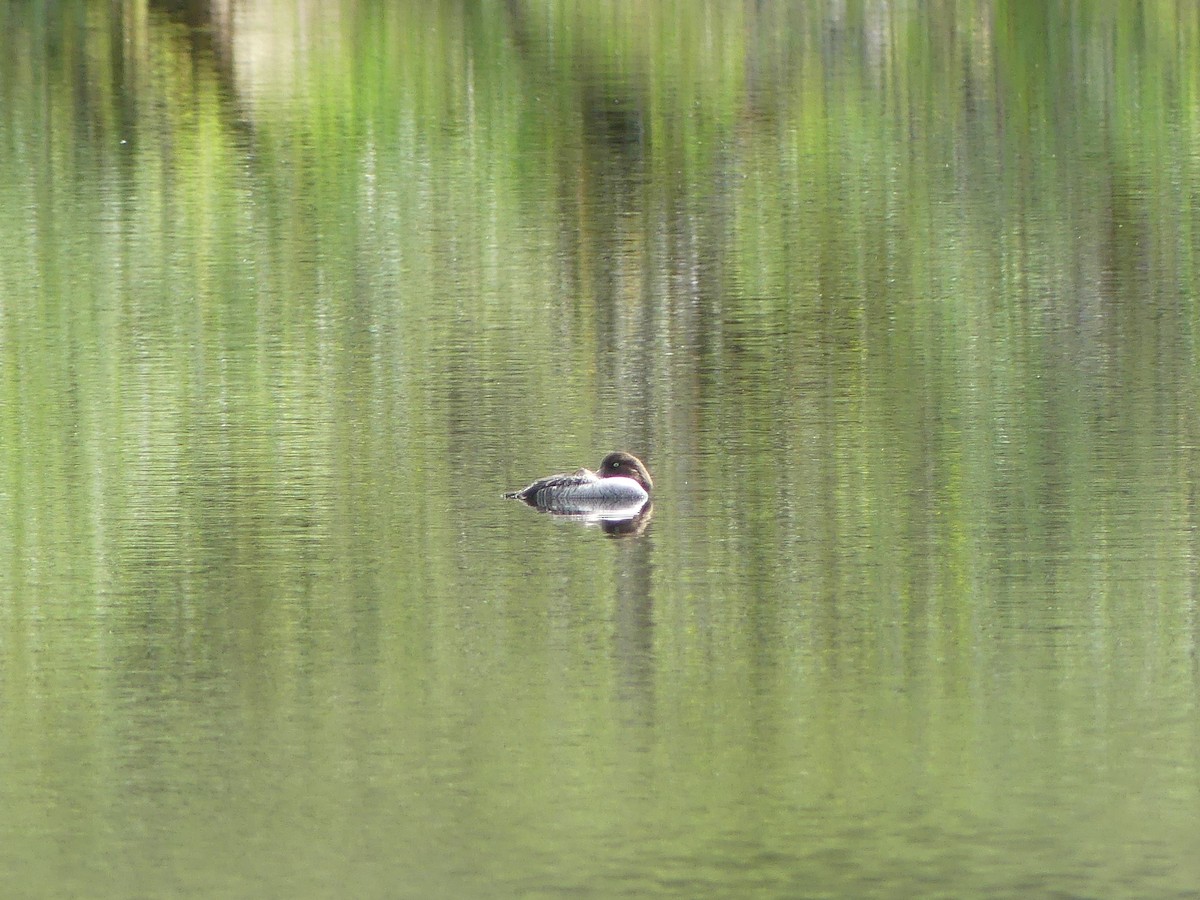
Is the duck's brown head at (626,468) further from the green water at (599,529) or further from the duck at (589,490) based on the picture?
the green water at (599,529)

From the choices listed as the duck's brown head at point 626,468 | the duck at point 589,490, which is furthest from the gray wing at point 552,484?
the duck's brown head at point 626,468

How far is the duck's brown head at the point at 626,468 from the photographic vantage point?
15547 millimetres

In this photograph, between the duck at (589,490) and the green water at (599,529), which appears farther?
the duck at (589,490)

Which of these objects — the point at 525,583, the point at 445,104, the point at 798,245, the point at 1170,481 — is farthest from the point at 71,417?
the point at 445,104

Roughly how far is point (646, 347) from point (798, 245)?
560 cm

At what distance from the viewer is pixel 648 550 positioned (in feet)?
47.0

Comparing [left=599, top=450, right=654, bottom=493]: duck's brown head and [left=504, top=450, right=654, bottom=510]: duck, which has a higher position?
[left=599, top=450, right=654, bottom=493]: duck's brown head

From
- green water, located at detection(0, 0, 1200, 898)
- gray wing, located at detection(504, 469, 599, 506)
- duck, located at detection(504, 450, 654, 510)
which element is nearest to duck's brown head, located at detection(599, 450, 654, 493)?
duck, located at detection(504, 450, 654, 510)

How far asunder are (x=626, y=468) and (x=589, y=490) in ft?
1.27

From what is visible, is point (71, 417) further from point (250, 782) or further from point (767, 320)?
point (250, 782)

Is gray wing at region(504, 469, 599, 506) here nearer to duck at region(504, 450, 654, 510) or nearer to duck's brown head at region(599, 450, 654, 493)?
duck at region(504, 450, 654, 510)

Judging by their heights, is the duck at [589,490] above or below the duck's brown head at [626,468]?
below

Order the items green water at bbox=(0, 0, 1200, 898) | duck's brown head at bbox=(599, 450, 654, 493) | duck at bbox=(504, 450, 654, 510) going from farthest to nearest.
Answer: duck's brown head at bbox=(599, 450, 654, 493), duck at bbox=(504, 450, 654, 510), green water at bbox=(0, 0, 1200, 898)

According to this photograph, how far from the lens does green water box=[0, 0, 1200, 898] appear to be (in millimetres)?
9969
